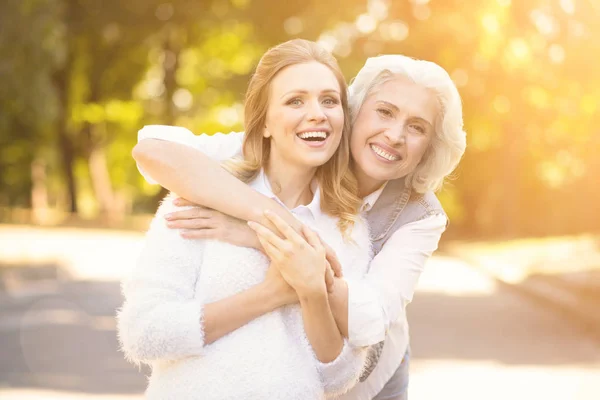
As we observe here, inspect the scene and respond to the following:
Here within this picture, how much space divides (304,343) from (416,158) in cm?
103

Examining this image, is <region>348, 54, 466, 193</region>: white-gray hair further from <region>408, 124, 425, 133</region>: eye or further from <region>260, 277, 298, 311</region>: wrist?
<region>260, 277, 298, 311</region>: wrist

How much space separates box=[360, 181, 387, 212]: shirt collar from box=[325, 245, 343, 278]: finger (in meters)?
0.46

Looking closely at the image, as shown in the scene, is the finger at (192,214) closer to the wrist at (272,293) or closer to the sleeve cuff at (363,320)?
the wrist at (272,293)

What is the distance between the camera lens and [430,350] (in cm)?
1087

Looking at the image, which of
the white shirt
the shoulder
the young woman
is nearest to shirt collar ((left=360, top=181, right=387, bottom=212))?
the white shirt

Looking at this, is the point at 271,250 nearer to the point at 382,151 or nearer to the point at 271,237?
the point at 271,237

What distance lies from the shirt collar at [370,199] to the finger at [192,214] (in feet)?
2.21

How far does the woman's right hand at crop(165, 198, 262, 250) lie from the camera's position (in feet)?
9.77

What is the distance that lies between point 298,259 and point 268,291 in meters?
0.15

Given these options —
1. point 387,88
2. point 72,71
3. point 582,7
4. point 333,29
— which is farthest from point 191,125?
point 387,88

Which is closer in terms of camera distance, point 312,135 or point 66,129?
point 312,135

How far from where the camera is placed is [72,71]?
40.0 m

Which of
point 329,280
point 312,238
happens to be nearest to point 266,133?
point 312,238

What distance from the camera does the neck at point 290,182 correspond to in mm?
3299
